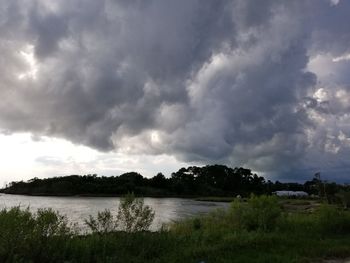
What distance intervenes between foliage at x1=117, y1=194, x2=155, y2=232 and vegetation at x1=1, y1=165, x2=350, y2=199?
119 meters

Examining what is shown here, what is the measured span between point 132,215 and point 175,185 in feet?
505

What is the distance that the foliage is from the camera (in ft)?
51.8

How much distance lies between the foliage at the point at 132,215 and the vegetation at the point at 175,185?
391 ft

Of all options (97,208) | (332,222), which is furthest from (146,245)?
(97,208)

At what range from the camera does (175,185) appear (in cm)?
16888

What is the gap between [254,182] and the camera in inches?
7407

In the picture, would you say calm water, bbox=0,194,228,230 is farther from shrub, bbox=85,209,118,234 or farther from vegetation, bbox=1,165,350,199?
vegetation, bbox=1,165,350,199

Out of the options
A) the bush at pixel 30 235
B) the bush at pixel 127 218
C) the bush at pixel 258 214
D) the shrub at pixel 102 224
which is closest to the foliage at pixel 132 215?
the bush at pixel 127 218

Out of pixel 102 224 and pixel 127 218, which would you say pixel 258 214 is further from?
pixel 102 224

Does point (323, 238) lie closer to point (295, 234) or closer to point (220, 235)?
point (295, 234)

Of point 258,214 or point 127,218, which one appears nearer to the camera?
point 127,218

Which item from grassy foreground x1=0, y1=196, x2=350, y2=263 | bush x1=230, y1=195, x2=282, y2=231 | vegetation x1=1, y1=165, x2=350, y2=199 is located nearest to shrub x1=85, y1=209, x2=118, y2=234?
grassy foreground x1=0, y1=196, x2=350, y2=263

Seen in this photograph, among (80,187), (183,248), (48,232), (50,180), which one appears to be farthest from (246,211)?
(50,180)

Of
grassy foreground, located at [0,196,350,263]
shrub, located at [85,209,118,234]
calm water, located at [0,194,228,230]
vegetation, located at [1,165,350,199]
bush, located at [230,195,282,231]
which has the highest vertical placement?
vegetation, located at [1,165,350,199]
